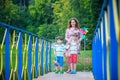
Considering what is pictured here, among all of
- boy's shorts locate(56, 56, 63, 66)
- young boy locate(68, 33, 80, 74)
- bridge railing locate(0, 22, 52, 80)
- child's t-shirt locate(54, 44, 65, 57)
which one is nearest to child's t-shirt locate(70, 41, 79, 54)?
young boy locate(68, 33, 80, 74)

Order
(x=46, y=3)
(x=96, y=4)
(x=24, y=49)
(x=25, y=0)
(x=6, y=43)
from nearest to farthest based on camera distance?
1. (x=6, y=43)
2. (x=24, y=49)
3. (x=96, y=4)
4. (x=46, y=3)
5. (x=25, y=0)

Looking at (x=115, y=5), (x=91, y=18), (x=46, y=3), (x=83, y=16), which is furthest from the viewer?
(x=46, y=3)

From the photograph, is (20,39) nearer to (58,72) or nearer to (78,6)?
(58,72)

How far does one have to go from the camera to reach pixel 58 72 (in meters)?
7.92

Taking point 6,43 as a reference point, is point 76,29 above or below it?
above

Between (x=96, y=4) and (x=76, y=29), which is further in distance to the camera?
(x=96, y=4)

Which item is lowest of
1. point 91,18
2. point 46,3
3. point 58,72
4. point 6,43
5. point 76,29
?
point 58,72

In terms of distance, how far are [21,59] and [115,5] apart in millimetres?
3458

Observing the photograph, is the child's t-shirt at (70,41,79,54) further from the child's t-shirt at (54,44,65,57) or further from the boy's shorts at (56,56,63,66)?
the boy's shorts at (56,56,63,66)

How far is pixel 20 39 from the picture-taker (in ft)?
16.0

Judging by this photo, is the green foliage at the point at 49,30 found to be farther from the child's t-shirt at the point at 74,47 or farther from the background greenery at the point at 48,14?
the child's t-shirt at the point at 74,47

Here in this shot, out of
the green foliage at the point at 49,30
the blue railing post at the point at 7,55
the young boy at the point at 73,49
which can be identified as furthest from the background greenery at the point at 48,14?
the blue railing post at the point at 7,55

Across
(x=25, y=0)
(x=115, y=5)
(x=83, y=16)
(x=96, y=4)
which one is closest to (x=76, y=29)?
(x=115, y=5)

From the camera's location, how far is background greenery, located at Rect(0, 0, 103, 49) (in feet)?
117
